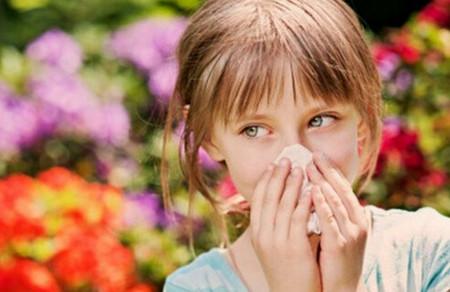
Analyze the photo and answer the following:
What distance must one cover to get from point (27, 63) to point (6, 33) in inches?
48.4

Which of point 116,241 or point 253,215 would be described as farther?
point 116,241

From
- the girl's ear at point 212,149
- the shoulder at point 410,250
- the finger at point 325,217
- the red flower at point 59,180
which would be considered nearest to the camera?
the finger at point 325,217

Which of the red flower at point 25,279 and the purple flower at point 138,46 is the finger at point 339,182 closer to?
the red flower at point 25,279

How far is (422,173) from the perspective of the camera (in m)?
4.75

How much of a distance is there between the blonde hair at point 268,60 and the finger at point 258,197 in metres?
0.13

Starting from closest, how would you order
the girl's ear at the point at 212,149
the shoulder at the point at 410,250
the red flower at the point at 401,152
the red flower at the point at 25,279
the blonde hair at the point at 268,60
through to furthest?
the blonde hair at the point at 268,60 → the shoulder at the point at 410,250 → the girl's ear at the point at 212,149 → the red flower at the point at 25,279 → the red flower at the point at 401,152

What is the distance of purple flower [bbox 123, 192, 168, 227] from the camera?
4559 mm

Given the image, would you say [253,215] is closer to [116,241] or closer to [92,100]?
[116,241]

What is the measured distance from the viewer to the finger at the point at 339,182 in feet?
9.34

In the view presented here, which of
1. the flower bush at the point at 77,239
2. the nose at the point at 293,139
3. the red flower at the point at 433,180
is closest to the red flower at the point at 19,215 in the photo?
the flower bush at the point at 77,239

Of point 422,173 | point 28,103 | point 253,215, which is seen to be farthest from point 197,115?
point 28,103

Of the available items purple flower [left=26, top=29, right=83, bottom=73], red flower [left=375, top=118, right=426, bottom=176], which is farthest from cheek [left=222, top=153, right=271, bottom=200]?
purple flower [left=26, top=29, right=83, bottom=73]

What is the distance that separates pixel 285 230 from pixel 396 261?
34 cm

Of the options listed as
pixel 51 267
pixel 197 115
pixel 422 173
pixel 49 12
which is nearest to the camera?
pixel 197 115
